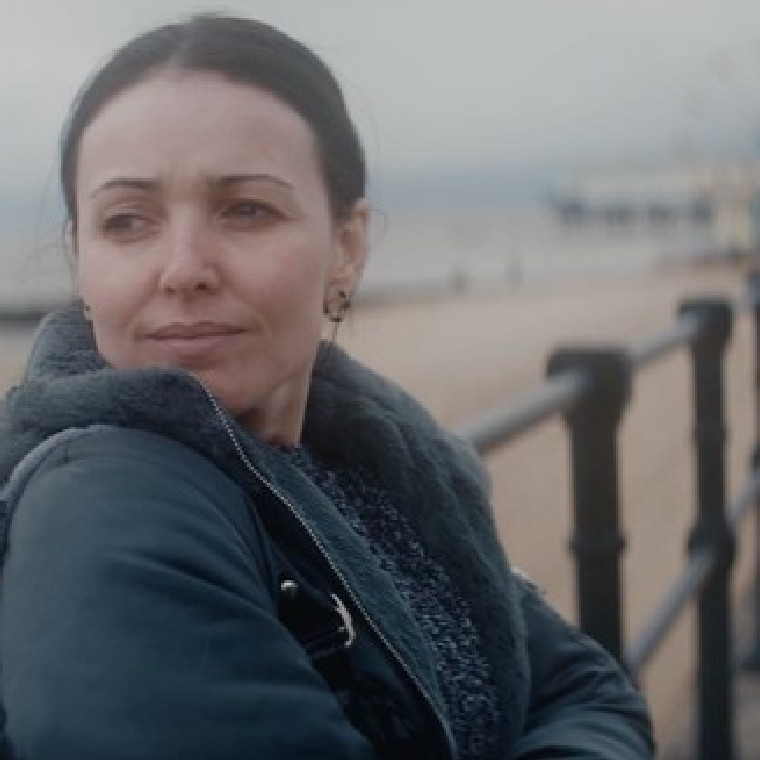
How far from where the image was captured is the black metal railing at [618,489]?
202 cm

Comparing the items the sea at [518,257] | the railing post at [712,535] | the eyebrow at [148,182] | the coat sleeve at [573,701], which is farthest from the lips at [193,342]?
the sea at [518,257]

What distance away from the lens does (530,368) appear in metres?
14.7

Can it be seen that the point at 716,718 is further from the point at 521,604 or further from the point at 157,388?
the point at 157,388

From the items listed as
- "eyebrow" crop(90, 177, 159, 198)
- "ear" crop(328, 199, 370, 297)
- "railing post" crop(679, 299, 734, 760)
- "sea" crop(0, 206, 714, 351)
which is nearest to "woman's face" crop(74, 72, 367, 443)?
"eyebrow" crop(90, 177, 159, 198)

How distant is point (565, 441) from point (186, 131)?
775cm

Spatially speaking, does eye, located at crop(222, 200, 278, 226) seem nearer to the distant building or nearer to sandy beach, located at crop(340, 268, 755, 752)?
sandy beach, located at crop(340, 268, 755, 752)

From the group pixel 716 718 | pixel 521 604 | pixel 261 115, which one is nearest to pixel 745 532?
pixel 716 718

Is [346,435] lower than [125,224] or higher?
lower

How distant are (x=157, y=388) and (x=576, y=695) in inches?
24.6

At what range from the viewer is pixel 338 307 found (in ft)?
4.54

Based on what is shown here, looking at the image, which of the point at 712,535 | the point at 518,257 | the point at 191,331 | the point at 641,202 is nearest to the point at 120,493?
the point at 191,331

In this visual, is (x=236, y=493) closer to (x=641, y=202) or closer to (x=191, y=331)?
(x=191, y=331)

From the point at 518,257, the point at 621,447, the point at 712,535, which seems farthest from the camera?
the point at 518,257

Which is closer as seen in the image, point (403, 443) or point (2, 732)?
point (2, 732)
